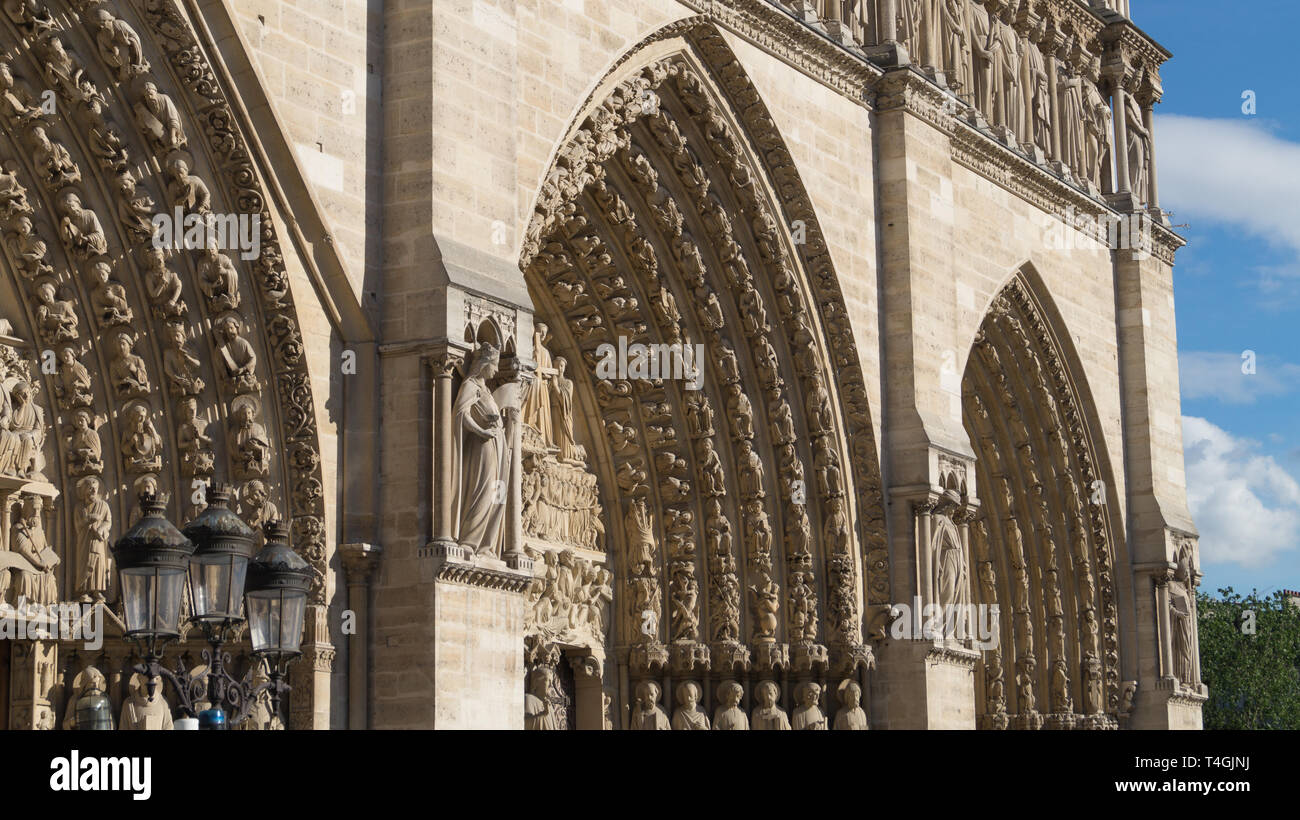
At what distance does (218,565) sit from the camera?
27.8 feet

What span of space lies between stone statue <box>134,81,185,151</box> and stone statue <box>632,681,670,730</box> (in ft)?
23.7

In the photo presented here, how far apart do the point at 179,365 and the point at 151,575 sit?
4833mm

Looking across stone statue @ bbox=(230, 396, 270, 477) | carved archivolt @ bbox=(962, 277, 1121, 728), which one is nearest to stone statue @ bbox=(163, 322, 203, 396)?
stone statue @ bbox=(230, 396, 270, 477)

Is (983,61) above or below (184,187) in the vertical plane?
above

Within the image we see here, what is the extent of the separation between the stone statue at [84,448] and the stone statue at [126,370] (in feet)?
0.90

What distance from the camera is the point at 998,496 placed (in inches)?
947

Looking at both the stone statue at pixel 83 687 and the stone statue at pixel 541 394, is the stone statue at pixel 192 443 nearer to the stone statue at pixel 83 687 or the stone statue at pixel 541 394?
the stone statue at pixel 83 687

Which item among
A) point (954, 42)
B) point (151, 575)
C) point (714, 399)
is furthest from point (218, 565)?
point (954, 42)

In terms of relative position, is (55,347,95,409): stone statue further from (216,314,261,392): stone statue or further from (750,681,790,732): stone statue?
(750,681,790,732): stone statue

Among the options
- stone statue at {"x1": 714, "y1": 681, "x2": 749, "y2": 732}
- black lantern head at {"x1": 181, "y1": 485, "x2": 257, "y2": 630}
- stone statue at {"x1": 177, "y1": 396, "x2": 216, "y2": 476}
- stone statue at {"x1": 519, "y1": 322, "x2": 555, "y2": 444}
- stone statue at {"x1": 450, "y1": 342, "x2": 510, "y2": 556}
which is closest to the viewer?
black lantern head at {"x1": 181, "y1": 485, "x2": 257, "y2": 630}

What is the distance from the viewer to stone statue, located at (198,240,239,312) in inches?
508

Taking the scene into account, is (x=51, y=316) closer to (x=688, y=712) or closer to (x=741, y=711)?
(x=688, y=712)
